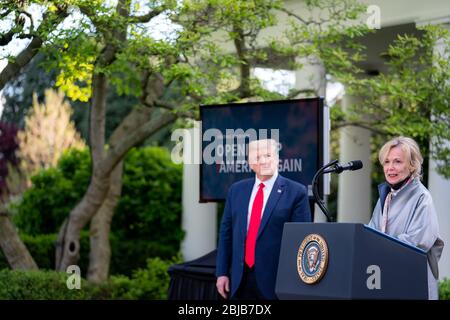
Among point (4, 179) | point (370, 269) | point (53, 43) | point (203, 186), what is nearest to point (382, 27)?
point (203, 186)

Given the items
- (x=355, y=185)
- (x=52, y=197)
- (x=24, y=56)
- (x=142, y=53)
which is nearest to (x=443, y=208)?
(x=142, y=53)

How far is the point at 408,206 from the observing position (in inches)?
214

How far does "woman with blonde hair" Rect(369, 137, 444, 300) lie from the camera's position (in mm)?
5344

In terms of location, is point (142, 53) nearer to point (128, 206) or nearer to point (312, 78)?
point (312, 78)

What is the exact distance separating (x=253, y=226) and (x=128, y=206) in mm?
10695

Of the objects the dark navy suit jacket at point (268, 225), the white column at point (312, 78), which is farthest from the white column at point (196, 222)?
the dark navy suit jacket at point (268, 225)

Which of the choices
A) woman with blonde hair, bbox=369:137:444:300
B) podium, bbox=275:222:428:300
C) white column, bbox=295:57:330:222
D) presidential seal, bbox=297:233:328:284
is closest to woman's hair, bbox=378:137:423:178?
woman with blonde hair, bbox=369:137:444:300

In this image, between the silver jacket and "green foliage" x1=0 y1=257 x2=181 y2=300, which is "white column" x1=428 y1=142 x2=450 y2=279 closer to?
"green foliage" x1=0 y1=257 x2=181 y2=300

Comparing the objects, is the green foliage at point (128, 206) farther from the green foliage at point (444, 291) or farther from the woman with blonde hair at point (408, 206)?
the woman with blonde hair at point (408, 206)

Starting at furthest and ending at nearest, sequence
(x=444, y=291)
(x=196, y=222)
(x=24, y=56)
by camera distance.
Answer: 1. (x=196, y=222)
2. (x=444, y=291)
3. (x=24, y=56)

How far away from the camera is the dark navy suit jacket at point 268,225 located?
6363mm

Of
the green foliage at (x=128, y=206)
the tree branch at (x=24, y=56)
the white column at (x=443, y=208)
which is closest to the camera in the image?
the tree branch at (x=24, y=56)

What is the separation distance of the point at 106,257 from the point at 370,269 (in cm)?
954

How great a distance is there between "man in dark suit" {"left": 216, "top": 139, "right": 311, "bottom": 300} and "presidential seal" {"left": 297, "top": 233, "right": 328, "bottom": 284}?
1.22 meters
